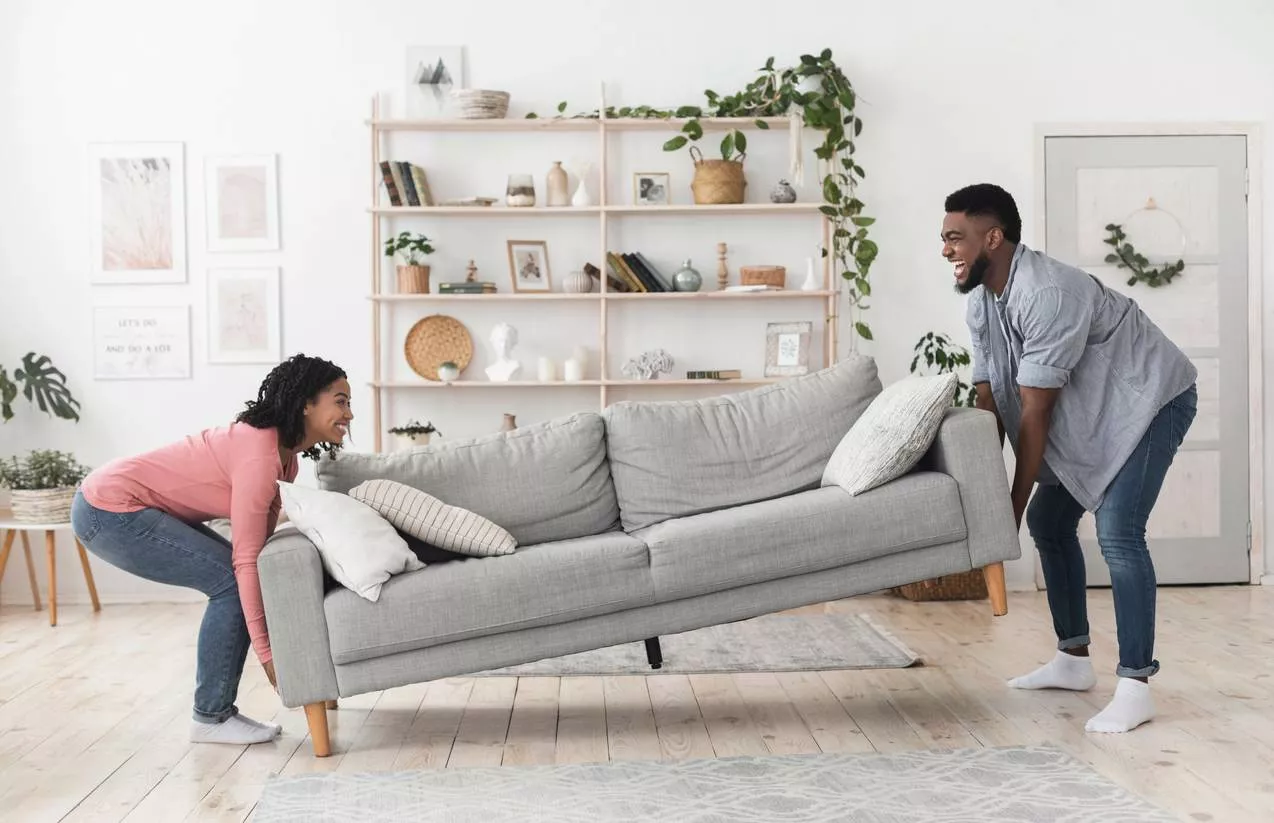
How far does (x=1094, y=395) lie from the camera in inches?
126

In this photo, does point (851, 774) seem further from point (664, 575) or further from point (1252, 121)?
point (1252, 121)

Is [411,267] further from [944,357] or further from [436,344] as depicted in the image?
[944,357]

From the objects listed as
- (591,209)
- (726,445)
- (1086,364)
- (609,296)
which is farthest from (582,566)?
(591,209)

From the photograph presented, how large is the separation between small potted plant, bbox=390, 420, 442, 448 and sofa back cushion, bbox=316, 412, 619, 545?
4.86 feet

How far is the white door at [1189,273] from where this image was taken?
5.35m

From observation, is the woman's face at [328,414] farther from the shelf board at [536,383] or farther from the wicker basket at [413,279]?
the wicker basket at [413,279]

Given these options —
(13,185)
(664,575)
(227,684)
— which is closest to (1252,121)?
(664,575)

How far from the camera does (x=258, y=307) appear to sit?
17.5 ft

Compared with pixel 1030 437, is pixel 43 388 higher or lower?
higher

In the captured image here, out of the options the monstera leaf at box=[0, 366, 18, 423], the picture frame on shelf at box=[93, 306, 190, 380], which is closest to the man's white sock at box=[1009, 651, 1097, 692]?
the picture frame on shelf at box=[93, 306, 190, 380]

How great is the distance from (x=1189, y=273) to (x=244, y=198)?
4.13 metres

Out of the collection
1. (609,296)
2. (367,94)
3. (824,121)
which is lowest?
(609,296)

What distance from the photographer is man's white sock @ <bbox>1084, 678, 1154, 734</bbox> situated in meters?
3.07

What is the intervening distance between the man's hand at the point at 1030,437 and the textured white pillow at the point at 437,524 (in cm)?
133
